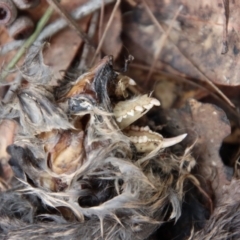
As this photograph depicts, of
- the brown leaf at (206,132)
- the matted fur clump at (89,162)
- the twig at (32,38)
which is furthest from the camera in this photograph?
the twig at (32,38)

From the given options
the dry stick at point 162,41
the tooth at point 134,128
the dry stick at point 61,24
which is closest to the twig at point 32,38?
the dry stick at point 61,24

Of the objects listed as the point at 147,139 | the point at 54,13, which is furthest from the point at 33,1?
the point at 147,139

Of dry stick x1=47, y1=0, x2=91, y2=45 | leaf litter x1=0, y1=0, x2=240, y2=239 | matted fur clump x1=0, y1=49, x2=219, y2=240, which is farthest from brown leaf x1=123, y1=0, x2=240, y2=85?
matted fur clump x1=0, y1=49, x2=219, y2=240

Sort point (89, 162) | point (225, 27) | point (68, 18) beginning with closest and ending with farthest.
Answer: point (89, 162) → point (225, 27) → point (68, 18)

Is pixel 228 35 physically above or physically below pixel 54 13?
below

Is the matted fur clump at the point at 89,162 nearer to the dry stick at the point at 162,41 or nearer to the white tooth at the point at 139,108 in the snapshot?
the white tooth at the point at 139,108

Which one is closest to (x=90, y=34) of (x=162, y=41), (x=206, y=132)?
(x=162, y=41)

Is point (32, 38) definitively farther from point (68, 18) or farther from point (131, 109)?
point (131, 109)

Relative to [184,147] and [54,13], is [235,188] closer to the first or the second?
[184,147]
